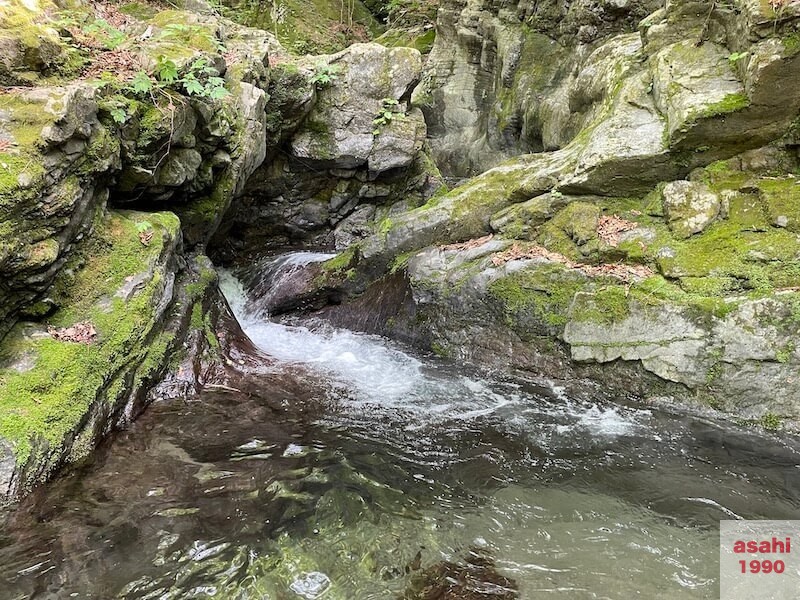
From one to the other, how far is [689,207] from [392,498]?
6716 millimetres

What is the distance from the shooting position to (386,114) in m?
14.8

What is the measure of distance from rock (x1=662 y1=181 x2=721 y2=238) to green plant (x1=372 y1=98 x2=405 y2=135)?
883cm

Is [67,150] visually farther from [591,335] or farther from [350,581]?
[591,335]

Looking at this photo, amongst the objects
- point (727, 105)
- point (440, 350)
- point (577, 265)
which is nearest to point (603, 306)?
point (577, 265)

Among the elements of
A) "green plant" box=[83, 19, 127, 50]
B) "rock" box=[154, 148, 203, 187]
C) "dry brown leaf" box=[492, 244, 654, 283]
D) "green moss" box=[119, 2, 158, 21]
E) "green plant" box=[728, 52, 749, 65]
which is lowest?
"dry brown leaf" box=[492, 244, 654, 283]

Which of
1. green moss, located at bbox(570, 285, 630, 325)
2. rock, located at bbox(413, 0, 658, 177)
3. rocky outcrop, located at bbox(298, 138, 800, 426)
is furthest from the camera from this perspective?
rock, located at bbox(413, 0, 658, 177)

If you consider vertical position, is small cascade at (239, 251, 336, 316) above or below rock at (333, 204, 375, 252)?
below

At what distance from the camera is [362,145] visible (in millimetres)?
14773

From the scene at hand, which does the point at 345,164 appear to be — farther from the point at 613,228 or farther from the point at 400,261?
the point at 613,228

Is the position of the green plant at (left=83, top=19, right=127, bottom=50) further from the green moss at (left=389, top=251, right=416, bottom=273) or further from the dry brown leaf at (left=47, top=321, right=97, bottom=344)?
the green moss at (left=389, top=251, right=416, bottom=273)

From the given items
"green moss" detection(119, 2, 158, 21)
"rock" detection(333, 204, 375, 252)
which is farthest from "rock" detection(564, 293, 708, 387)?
"green moss" detection(119, 2, 158, 21)

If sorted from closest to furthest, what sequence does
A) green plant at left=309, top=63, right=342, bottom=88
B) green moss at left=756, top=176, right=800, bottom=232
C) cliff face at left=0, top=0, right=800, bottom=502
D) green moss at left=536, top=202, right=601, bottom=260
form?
cliff face at left=0, top=0, right=800, bottom=502
green moss at left=756, top=176, right=800, bottom=232
green moss at left=536, top=202, right=601, bottom=260
green plant at left=309, top=63, right=342, bottom=88

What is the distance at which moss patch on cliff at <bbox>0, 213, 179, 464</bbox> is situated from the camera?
524 cm

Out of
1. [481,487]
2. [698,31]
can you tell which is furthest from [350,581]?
[698,31]
